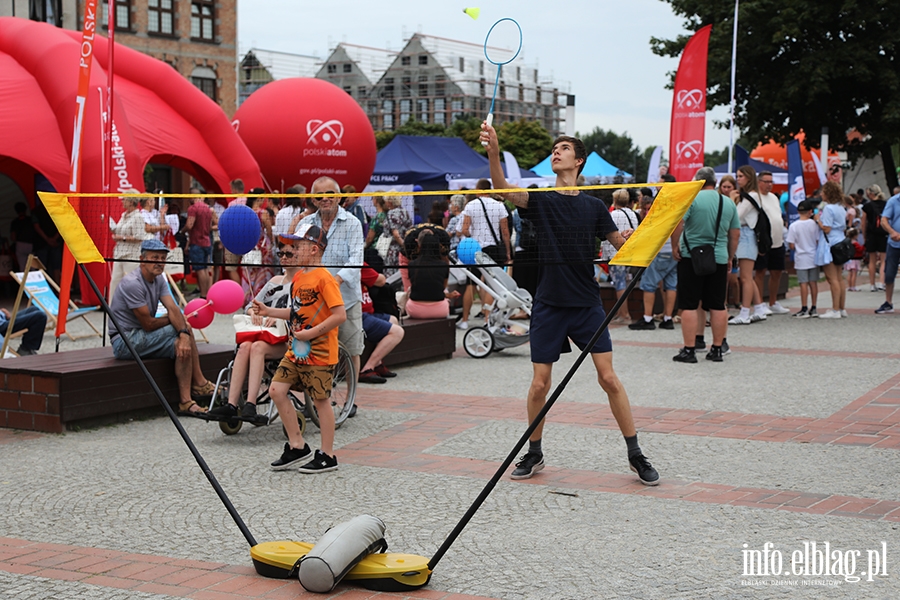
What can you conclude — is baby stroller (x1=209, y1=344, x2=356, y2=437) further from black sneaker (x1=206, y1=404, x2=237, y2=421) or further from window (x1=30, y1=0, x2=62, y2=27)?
window (x1=30, y1=0, x2=62, y2=27)

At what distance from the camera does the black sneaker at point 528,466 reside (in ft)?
20.1

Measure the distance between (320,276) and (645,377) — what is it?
179 inches

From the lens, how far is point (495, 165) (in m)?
5.38

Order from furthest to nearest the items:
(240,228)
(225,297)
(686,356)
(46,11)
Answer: (46,11)
(686,356)
(225,297)
(240,228)

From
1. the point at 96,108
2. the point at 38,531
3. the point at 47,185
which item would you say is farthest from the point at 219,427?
the point at 47,185

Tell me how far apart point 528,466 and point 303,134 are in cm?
2080

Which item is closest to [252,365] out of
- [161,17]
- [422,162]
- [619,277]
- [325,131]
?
[619,277]

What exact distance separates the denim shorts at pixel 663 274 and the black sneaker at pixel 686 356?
303 centimetres

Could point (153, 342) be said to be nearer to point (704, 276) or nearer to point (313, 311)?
point (313, 311)

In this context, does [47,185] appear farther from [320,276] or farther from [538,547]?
[538,547]

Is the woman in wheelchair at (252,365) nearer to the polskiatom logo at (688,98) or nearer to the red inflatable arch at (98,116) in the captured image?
the red inflatable arch at (98,116)

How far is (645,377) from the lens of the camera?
994 centimetres

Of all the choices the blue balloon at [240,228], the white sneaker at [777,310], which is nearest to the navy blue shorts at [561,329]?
the blue balloon at [240,228]

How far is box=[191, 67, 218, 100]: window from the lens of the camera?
45438 mm
